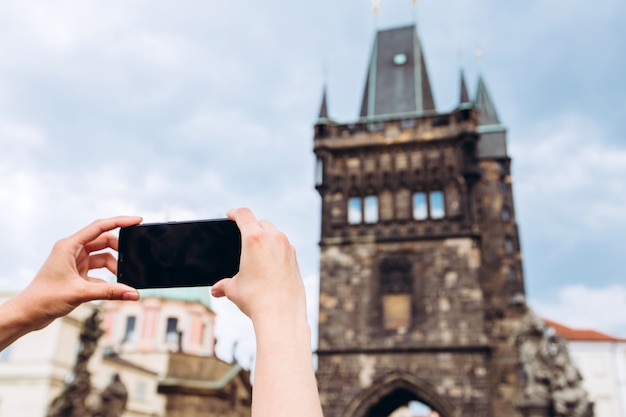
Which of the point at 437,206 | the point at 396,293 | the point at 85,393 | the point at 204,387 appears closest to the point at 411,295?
the point at 396,293

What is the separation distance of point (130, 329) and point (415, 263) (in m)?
22.1

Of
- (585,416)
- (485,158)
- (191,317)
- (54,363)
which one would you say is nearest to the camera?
(585,416)

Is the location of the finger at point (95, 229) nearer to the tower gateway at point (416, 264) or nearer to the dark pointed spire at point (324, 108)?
the tower gateway at point (416, 264)

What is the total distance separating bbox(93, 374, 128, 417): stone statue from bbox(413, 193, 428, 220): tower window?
41.8 ft

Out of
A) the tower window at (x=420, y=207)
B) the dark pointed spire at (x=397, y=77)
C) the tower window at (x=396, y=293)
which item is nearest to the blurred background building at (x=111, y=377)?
the tower window at (x=396, y=293)

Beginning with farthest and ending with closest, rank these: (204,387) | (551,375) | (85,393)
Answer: (204,387) → (85,393) → (551,375)

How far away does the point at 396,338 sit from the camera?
2148 centimetres

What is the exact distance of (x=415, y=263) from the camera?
2253 cm

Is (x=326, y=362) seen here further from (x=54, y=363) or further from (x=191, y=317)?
(x=191, y=317)

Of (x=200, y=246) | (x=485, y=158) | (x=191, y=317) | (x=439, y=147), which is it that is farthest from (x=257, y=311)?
(x=191, y=317)

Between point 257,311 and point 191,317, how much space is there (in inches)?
1523

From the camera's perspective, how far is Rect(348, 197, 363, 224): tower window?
937 inches

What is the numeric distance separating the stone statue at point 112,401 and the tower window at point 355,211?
38.1 feet

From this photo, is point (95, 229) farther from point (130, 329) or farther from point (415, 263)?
point (130, 329)
